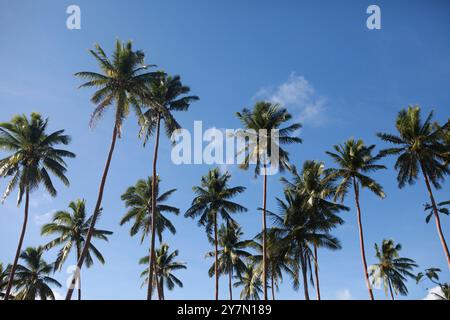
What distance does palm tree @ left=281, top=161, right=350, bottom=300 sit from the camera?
2970 cm

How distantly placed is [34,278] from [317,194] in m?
31.1

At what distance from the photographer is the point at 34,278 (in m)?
37.6

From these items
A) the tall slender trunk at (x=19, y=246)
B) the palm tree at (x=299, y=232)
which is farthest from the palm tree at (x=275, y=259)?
the tall slender trunk at (x=19, y=246)

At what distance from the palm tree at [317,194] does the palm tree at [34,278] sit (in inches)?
1091

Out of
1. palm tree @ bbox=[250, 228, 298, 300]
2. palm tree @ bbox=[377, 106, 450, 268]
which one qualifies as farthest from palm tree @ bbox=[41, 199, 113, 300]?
palm tree @ bbox=[377, 106, 450, 268]

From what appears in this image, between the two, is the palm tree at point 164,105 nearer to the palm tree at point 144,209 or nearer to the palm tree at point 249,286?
the palm tree at point 144,209

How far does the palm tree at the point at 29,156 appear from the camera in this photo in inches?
1008

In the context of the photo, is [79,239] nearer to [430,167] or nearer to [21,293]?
[21,293]

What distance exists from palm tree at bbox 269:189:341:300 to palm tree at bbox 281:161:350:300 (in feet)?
1.20

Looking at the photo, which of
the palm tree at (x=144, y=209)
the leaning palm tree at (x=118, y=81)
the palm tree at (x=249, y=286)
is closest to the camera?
the leaning palm tree at (x=118, y=81)
